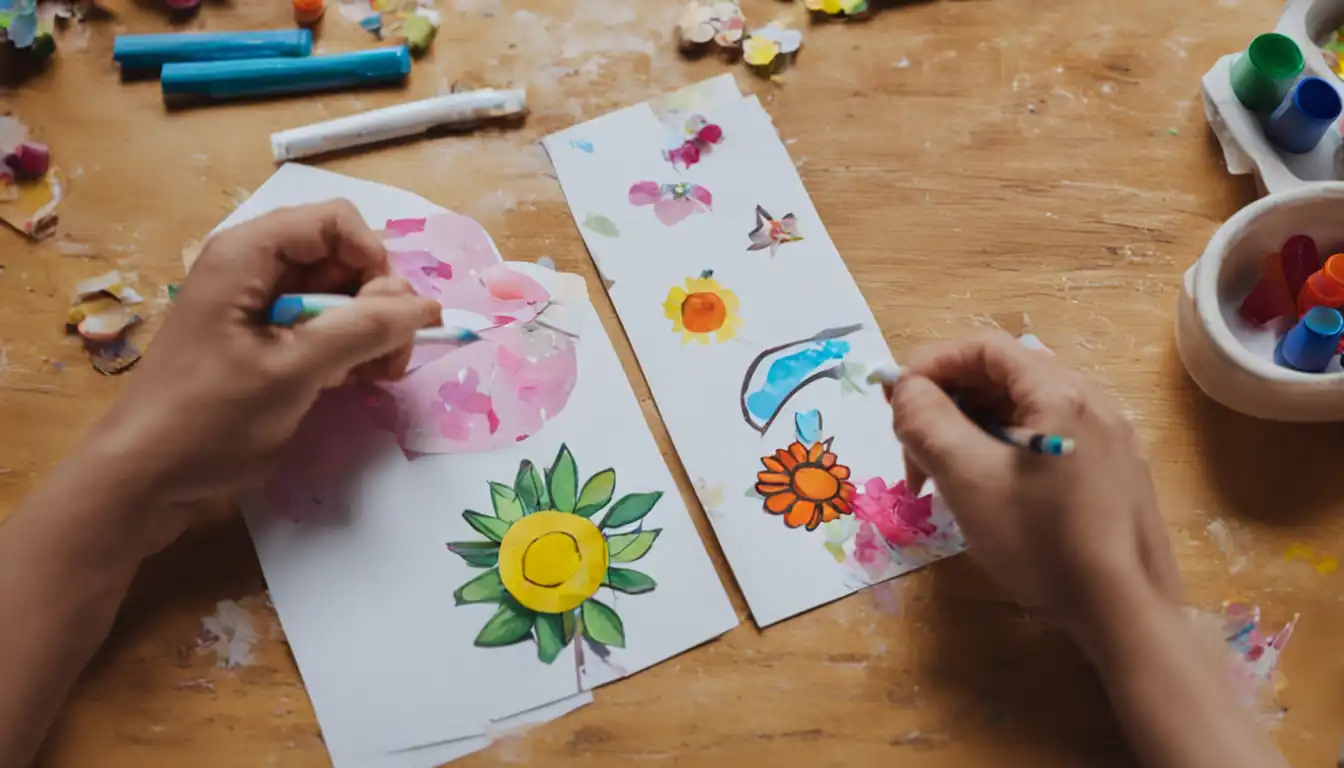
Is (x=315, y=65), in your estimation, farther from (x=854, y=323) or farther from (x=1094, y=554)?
(x=1094, y=554)

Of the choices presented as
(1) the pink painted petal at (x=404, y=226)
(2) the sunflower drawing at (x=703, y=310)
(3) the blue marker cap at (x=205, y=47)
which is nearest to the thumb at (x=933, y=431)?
(2) the sunflower drawing at (x=703, y=310)

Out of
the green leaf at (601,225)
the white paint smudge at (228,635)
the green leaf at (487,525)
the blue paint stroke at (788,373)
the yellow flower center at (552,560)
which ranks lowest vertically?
the white paint smudge at (228,635)

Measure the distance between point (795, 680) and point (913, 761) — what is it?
0.08m

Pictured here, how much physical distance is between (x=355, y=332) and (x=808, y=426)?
0.29 m

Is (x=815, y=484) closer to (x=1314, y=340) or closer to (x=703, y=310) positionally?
(x=703, y=310)

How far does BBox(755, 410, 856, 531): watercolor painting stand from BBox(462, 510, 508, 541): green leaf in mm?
163

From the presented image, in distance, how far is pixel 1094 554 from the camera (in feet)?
1.90

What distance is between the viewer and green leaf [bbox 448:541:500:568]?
2.15 feet

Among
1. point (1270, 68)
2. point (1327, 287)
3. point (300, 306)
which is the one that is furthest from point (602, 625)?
point (1270, 68)

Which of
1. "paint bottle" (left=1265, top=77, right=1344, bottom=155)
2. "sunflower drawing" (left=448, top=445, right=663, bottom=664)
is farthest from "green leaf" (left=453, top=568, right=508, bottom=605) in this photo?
"paint bottle" (left=1265, top=77, right=1344, bottom=155)

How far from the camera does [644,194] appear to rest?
0.77m

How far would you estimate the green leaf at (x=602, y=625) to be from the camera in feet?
2.10

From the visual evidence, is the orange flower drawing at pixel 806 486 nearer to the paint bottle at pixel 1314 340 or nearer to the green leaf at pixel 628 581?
the green leaf at pixel 628 581

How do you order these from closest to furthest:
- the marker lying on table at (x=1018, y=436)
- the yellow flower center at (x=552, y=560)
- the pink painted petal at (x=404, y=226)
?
1. the marker lying on table at (x=1018, y=436)
2. the yellow flower center at (x=552, y=560)
3. the pink painted petal at (x=404, y=226)
